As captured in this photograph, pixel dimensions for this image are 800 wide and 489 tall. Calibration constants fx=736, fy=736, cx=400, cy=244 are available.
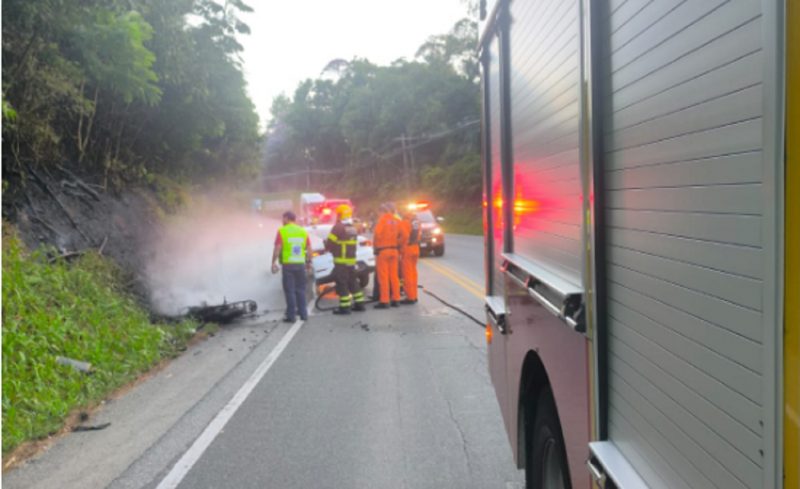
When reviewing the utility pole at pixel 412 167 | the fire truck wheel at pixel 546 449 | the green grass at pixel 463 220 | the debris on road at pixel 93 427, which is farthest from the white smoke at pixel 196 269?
the utility pole at pixel 412 167

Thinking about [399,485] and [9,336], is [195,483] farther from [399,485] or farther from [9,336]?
[9,336]

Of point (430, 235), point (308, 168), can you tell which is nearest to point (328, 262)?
point (430, 235)

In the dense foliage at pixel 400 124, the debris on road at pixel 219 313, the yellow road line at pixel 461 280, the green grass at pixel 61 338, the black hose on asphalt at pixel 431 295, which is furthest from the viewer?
the dense foliage at pixel 400 124

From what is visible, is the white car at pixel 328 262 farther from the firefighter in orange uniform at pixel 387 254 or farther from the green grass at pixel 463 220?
the green grass at pixel 463 220

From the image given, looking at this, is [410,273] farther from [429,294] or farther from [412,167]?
[412,167]

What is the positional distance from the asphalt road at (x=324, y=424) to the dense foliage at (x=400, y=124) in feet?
144

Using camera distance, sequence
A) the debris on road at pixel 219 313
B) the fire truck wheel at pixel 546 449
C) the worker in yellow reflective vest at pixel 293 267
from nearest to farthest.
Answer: the fire truck wheel at pixel 546 449 < the worker in yellow reflective vest at pixel 293 267 < the debris on road at pixel 219 313

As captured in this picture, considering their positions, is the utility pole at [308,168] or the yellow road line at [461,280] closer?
the yellow road line at [461,280]

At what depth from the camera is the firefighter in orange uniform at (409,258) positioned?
1441 cm

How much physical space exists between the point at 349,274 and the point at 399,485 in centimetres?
872

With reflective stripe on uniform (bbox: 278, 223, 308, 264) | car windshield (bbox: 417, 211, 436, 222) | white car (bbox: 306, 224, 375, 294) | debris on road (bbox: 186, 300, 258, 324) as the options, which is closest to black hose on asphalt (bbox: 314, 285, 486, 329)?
white car (bbox: 306, 224, 375, 294)

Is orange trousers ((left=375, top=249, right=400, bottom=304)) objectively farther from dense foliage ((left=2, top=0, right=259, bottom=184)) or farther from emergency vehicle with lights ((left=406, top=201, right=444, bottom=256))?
emergency vehicle with lights ((left=406, top=201, right=444, bottom=256))

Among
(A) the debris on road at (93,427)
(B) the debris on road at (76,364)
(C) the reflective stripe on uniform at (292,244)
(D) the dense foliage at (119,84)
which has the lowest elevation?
(A) the debris on road at (93,427)

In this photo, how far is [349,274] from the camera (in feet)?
44.4
